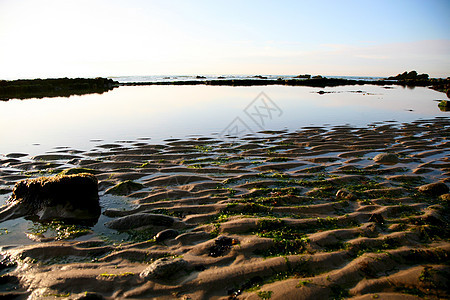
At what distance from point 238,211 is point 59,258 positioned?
319 cm

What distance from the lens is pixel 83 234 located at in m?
4.88

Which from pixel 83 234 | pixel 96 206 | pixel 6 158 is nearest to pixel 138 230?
pixel 83 234

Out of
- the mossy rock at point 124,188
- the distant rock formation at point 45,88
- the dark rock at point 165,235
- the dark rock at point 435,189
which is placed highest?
the distant rock formation at point 45,88

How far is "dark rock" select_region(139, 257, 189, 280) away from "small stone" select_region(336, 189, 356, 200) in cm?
389

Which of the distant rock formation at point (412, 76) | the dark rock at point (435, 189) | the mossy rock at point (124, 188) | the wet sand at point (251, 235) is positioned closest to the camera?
the wet sand at point (251, 235)

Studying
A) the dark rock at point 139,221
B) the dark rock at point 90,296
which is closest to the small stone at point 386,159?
the dark rock at point 139,221

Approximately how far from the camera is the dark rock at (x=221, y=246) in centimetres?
416

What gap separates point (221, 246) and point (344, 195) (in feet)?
10.8

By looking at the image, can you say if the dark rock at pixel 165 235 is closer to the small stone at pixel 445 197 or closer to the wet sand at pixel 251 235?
the wet sand at pixel 251 235

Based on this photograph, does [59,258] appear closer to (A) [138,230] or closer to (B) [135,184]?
(A) [138,230]

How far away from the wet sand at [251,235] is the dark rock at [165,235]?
0.02 meters

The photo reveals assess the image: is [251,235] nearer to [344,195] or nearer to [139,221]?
[139,221]

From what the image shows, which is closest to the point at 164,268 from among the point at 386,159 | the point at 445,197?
the point at 445,197

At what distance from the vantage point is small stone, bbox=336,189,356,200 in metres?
5.98
